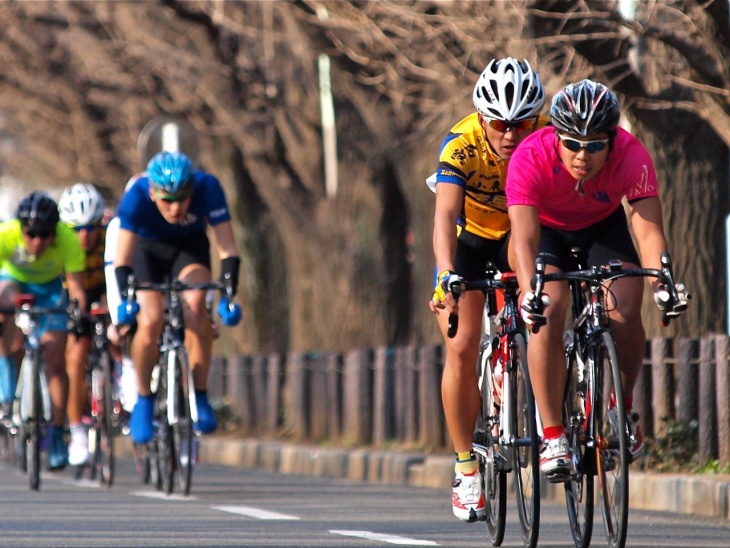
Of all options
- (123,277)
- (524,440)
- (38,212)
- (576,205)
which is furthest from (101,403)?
(576,205)

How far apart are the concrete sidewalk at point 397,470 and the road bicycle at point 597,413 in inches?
113

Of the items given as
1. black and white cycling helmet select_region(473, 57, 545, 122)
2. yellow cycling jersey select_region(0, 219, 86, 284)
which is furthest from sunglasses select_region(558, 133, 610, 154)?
yellow cycling jersey select_region(0, 219, 86, 284)

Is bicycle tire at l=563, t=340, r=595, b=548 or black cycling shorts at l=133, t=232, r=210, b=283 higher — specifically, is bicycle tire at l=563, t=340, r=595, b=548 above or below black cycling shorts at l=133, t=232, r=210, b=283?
below

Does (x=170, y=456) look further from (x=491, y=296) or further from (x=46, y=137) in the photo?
(x=46, y=137)

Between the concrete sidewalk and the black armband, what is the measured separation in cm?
307

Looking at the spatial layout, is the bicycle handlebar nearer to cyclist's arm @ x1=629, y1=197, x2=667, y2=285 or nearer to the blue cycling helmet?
cyclist's arm @ x1=629, y1=197, x2=667, y2=285

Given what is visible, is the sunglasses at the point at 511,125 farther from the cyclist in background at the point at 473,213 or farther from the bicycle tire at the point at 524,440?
the bicycle tire at the point at 524,440

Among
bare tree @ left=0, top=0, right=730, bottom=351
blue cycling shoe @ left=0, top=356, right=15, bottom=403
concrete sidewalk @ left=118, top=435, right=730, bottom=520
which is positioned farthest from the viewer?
blue cycling shoe @ left=0, top=356, right=15, bottom=403

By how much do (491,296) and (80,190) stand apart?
672 cm

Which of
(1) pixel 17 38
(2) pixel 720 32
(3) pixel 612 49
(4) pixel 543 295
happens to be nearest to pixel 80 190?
(3) pixel 612 49

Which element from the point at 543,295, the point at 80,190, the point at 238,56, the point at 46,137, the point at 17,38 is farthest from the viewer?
the point at 46,137

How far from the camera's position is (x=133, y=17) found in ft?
69.6

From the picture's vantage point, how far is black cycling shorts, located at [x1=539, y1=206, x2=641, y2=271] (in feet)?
26.9

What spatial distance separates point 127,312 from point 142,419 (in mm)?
795
